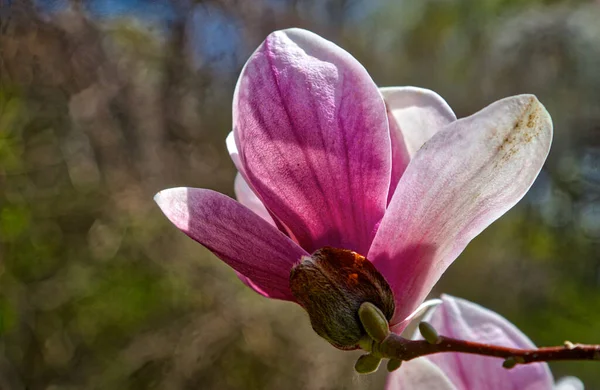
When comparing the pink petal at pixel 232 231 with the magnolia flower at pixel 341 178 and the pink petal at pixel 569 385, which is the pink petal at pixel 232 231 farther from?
the pink petal at pixel 569 385

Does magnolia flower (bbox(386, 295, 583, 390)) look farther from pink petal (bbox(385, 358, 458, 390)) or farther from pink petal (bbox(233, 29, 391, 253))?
pink petal (bbox(233, 29, 391, 253))

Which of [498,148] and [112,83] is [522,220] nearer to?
[112,83]

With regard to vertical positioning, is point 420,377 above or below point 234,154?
below

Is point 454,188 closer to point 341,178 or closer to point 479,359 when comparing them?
point 341,178

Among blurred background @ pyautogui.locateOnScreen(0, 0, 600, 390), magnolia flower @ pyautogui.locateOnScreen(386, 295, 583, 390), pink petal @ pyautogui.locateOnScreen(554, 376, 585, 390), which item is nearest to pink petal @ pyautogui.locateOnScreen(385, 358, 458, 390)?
magnolia flower @ pyautogui.locateOnScreen(386, 295, 583, 390)

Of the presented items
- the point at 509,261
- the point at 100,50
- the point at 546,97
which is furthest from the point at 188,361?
the point at 546,97

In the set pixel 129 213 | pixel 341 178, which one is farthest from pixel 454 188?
pixel 129 213
